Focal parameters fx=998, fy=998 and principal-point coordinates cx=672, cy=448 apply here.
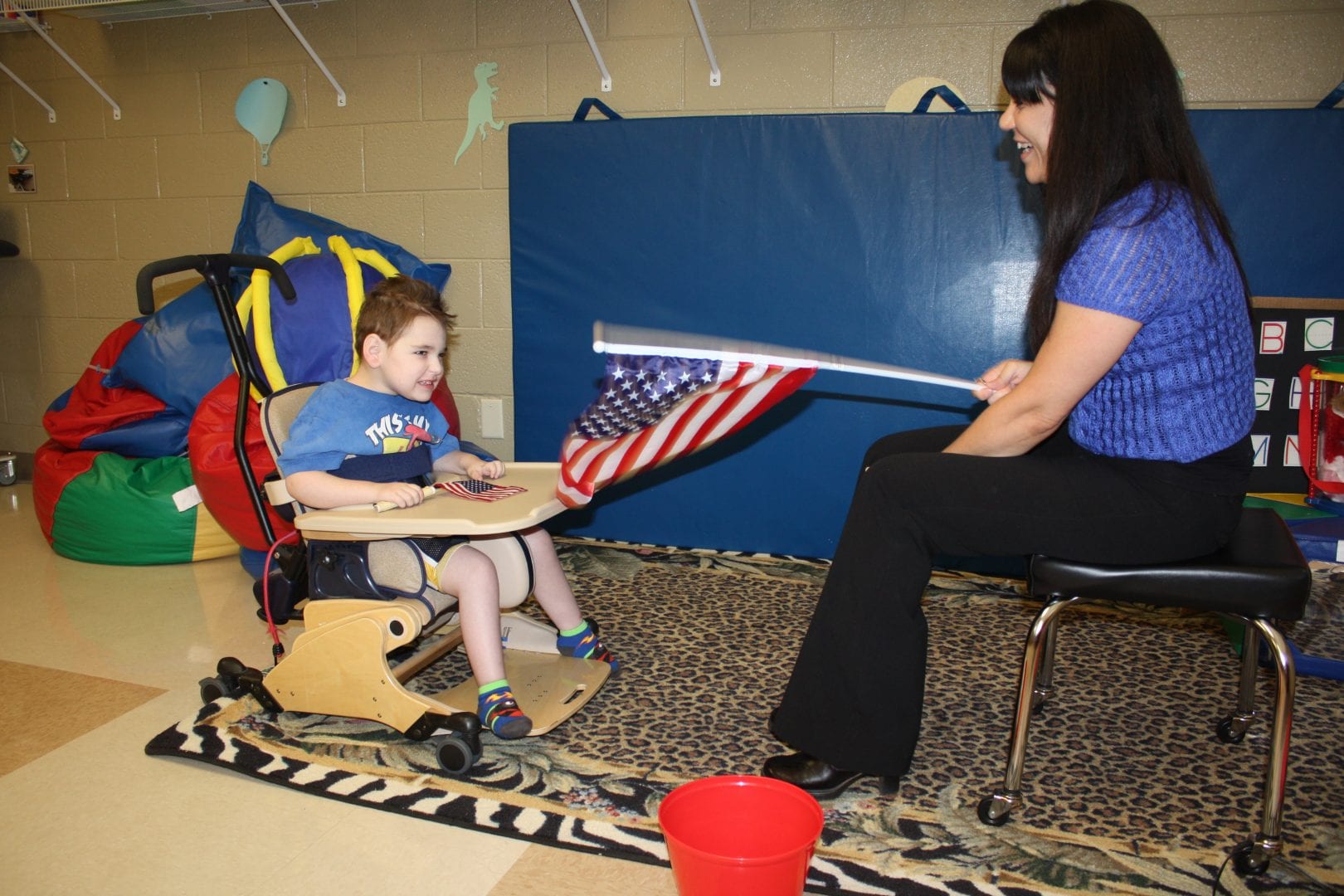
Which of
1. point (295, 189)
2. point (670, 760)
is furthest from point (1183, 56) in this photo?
point (295, 189)

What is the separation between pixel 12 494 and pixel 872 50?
3772 millimetres

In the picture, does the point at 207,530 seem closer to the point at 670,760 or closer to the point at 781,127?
the point at 670,760

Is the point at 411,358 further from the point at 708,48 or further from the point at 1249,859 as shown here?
the point at 1249,859

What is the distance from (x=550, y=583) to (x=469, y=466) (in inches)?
12.4

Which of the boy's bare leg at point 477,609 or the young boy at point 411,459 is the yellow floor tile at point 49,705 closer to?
the young boy at point 411,459

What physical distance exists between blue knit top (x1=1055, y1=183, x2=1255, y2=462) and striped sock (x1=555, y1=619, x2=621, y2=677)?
1.17 m

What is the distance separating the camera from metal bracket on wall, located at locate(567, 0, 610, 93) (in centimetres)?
312

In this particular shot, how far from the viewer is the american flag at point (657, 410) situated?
1.74 meters

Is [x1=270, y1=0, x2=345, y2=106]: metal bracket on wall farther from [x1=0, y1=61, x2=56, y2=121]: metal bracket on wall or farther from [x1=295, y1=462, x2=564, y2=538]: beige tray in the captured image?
[x1=295, y1=462, x2=564, y2=538]: beige tray

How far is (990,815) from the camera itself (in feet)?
5.46

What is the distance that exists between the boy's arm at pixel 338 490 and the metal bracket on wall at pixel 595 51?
183 centimetres

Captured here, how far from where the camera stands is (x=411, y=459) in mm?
2143

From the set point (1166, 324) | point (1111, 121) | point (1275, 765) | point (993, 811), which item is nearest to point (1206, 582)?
point (1275, 765)

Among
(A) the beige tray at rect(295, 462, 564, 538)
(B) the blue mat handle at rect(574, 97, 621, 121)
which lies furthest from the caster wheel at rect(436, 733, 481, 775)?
(B) the blue mat handle at rect(574, 97, 621, 121)
